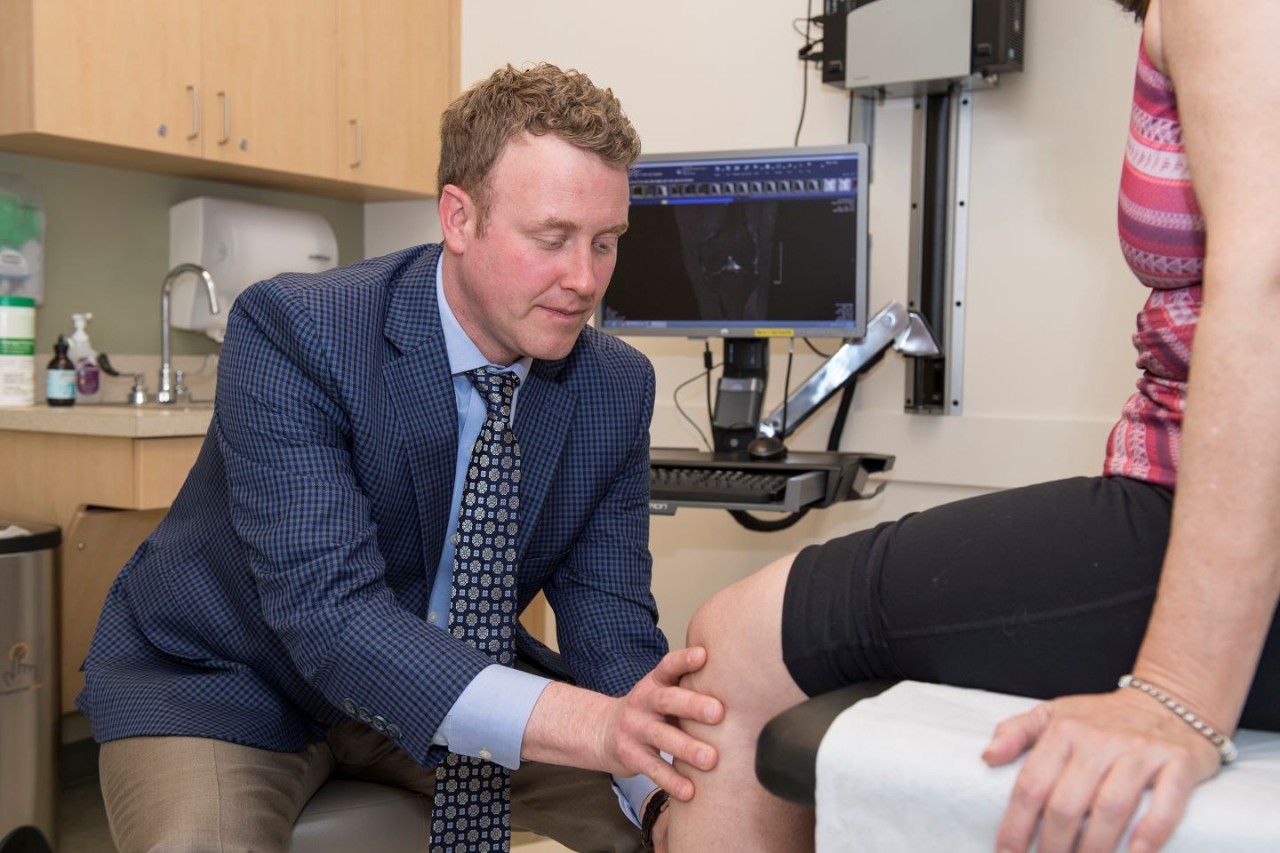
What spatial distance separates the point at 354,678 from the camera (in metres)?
1.09

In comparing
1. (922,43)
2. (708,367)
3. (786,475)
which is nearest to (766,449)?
(786,475)

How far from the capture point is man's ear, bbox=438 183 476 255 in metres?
1.35

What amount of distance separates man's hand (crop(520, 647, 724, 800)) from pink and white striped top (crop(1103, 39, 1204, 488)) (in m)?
0.31

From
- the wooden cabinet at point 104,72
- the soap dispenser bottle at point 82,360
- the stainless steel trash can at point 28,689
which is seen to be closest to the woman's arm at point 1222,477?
the stainless steel trash can at point 28,689

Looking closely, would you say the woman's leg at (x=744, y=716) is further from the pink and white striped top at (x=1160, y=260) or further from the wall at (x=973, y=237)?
the wall at (x=973, y=237)

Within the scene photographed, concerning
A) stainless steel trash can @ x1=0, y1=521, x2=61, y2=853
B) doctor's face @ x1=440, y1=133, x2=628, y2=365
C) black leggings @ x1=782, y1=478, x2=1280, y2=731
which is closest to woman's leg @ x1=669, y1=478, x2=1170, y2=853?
black leggings @ x1=782, y1=478, x2=1280, y2=731

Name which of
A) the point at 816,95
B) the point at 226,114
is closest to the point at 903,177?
the point at 816,95

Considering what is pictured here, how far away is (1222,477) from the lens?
2.06ft

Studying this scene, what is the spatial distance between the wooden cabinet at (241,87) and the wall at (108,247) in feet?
0.20

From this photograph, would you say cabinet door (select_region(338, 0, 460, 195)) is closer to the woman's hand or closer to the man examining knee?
the man examining knee

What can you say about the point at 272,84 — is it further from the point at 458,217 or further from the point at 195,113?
the point at 458,217

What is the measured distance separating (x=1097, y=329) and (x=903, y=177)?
54 centimetres

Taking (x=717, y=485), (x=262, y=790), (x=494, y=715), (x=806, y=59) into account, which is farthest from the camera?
(x=806, y=59)

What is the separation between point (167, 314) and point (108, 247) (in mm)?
223
